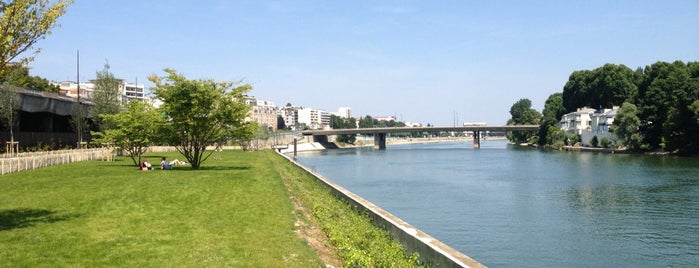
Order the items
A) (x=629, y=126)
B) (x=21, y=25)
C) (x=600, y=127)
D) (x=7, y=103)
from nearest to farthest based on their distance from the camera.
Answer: (x=21, y=25) → (x=7, y=103) → (x=629, y=126) → (x=600, y=127)

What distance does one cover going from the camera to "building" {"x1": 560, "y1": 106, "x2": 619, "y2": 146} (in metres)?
124

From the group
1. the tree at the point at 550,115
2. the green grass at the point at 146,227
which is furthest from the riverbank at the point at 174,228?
the tree at the point at 550,115

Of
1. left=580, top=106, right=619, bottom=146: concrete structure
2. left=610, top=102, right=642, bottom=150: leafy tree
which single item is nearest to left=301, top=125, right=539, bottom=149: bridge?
left=580, top=106, right=619, bottom=146: concrete structure

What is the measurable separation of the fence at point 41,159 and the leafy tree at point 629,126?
84876 millimetres

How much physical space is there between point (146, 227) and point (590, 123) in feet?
441

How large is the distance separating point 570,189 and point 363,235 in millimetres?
31093

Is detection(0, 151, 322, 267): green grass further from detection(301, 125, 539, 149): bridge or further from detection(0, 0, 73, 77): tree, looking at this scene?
detection(301, 125, 539, 149): bridge

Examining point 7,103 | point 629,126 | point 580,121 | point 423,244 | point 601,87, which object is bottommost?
point 423,244

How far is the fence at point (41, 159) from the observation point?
34.8 meters

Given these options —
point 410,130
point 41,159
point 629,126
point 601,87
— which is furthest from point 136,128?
point 410,130

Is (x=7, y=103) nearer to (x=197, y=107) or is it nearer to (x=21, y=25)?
(x=197, y=107)

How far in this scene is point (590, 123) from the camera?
135875 mm

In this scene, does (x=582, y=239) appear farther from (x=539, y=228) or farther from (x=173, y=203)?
(x=173, y=203)

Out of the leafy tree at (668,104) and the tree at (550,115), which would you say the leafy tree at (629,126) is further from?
the tree at (550,115)
